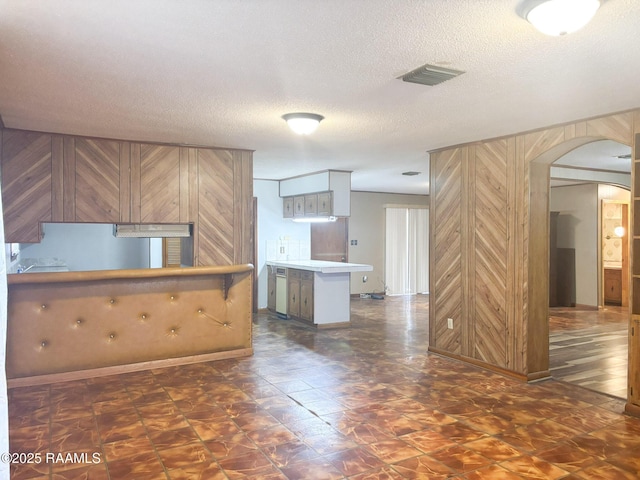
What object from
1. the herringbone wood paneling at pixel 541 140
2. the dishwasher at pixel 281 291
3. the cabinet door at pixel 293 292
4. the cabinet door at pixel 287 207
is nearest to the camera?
the herringbone wood paneling at pixel 541 140

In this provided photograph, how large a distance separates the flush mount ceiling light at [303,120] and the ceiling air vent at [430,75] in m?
1.09

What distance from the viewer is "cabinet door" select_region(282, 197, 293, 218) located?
27.0ft

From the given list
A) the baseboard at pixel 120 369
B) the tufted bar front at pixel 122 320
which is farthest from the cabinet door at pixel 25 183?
the baseboard at pixel 120 369

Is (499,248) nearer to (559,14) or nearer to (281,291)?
(559,14)

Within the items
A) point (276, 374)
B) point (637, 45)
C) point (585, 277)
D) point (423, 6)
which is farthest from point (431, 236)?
point (585, 277)

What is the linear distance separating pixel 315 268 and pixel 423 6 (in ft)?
16.5

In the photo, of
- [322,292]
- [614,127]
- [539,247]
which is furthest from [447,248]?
[322,292]

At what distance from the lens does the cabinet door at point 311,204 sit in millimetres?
7516

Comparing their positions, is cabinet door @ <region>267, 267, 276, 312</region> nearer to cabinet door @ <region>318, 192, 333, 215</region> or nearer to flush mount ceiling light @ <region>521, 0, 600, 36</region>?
cabinet door @ <region>318, 192, 333, 215</region>

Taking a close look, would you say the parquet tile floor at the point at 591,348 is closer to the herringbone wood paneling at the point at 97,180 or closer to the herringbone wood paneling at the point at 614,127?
the herringbone wood paneling at the point at 614,127

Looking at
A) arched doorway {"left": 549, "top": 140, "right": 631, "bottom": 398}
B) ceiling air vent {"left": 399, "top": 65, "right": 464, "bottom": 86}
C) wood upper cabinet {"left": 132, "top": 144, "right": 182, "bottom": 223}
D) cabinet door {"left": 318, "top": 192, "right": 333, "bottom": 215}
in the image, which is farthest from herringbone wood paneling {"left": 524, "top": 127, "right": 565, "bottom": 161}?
wood upper cabinet {"left": 132, "top": 144, "right": 182, "bottom": 223}

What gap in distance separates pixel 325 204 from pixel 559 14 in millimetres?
5388

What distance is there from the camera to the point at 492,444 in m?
3.05

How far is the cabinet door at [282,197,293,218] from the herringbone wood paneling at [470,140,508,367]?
3896 millimetres
